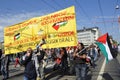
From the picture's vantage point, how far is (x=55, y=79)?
47.8ft

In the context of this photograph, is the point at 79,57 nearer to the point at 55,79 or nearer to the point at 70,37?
the point at 70,37

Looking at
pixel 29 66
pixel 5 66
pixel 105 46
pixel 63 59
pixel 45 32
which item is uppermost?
pixel 45 32

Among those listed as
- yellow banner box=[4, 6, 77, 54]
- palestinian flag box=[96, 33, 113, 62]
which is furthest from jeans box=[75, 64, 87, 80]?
yellow banner box=[4, 6, 77, 54]

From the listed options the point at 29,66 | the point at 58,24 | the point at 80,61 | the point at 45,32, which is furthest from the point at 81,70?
the point at 45,32

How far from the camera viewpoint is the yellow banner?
45.4ft

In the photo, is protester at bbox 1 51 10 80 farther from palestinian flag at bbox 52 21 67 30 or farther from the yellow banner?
palestinian flag at bbox 52 21 67 30

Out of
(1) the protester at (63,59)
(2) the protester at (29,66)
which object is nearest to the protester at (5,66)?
(1) the protester at (63,59)

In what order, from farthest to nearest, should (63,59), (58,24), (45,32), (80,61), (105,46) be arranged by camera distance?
(63,59) → (45,32) → (58,24) → (105,46) → (80,61)

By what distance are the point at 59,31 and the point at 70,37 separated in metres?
0.66

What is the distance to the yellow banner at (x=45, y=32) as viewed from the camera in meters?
13.8

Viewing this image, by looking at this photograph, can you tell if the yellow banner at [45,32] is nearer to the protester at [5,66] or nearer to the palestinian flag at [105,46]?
the protester at [5,66]

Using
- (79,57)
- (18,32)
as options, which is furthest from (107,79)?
(18,32)

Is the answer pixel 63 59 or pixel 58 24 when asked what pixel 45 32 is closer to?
pixel 58 24

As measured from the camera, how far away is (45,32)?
14.7 meters
